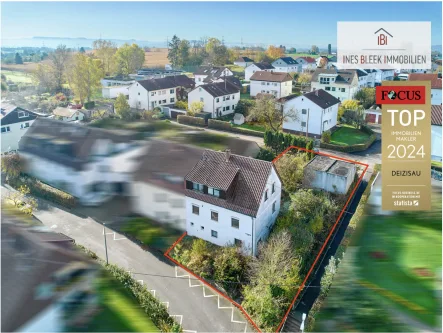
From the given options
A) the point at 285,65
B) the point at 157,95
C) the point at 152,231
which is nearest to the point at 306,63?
the point at 285,65

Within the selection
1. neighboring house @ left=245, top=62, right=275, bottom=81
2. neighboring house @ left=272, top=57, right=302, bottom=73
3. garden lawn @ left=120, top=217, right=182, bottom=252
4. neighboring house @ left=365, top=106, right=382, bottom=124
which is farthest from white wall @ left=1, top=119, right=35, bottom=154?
neighboring house @ left=272, top=57, right=302, bottom=73

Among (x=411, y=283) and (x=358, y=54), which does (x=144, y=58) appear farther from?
(x=411, y=283)

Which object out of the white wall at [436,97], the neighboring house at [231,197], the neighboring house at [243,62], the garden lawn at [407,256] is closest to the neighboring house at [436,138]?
the neighboring house at [231,197]

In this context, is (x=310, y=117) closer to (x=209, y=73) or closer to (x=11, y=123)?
(x=11, y=123)

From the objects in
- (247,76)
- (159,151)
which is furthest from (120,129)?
(247,76)

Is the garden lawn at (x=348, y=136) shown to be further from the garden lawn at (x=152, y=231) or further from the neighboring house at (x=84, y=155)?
the neighboring house at (x=84, y=155)

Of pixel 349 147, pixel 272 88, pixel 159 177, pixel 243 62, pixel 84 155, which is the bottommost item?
pixel 349 147
